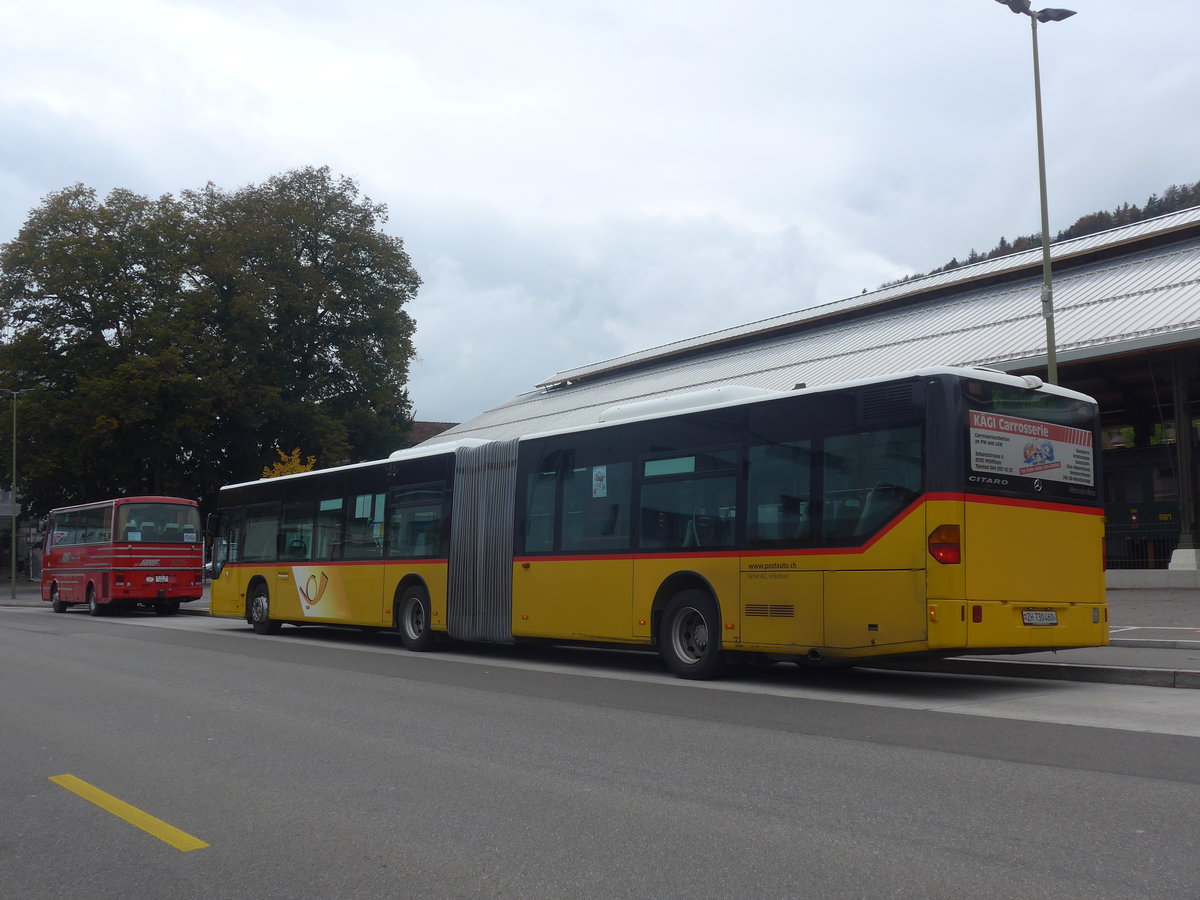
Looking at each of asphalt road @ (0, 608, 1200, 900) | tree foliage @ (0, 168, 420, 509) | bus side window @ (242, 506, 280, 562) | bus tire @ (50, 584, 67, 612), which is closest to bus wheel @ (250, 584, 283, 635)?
bus side window @ (242, 506, 280, 562)

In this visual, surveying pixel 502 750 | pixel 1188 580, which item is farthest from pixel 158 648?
pixel 1188 580

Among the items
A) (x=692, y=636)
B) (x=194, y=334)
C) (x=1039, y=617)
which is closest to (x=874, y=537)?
(x=1039, y=617)

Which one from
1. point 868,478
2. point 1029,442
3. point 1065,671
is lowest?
point 1065,671

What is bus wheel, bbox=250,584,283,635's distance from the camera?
2156cm

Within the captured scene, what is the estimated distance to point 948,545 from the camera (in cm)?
1001

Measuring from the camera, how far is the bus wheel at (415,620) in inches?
666

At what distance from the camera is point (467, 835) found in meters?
5.36

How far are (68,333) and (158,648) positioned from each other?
114 feet

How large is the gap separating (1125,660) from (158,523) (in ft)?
83.7

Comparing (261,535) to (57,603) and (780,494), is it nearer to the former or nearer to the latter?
(780,494)

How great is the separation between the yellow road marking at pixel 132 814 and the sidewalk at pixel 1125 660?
831 cm

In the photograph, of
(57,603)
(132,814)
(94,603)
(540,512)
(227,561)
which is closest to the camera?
(132,814)

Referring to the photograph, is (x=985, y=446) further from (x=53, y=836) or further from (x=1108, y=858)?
(x=53, y=836)

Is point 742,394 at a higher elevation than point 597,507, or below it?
higher
